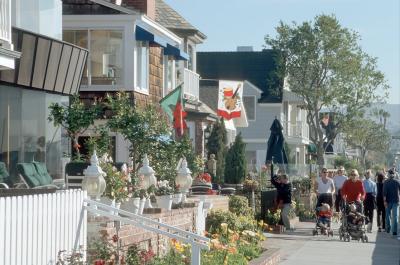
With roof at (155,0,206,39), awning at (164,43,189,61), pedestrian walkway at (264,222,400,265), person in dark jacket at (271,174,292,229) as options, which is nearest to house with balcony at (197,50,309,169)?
roof at (155,0,206,39)

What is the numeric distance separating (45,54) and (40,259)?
43.7 feet

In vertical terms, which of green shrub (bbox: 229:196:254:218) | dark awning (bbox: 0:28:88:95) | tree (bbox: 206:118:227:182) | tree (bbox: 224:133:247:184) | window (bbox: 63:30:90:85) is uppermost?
window (bbox: 63:30:90:85)

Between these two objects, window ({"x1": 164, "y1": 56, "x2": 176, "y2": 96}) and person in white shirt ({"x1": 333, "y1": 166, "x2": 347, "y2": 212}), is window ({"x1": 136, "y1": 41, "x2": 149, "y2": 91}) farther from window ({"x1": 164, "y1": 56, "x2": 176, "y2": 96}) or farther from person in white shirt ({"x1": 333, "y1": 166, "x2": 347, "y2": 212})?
person in white shirt ({"x1": 333, "y1": 166, "x2": 347, "y2": 212})

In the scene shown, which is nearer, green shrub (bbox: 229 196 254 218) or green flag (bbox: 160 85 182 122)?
green shrub (bbox: 229 196 254 218)

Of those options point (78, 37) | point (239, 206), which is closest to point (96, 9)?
point (78, 37)

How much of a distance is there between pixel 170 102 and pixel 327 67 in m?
37.6

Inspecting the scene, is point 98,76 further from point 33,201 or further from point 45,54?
point 33,201

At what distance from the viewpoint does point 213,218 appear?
20234 mm

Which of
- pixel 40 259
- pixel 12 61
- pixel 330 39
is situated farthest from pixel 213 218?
pixel 330 39

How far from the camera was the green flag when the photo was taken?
92.4 feet

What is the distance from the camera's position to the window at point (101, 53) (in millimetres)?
32438

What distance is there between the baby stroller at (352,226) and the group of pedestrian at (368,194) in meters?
0.68

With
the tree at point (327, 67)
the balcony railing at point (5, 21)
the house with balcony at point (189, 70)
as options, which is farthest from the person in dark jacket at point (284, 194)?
the tree at point (327, 67)

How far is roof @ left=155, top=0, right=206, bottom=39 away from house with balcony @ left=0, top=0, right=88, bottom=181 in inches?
659
